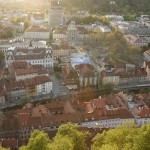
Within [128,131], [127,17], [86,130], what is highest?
[127,17]

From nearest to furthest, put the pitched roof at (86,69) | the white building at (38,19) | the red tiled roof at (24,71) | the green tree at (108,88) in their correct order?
the green tree at (108,88) < the pitched roof at (86,69) < the red tiled roof at (24,71) < the white building at (38,19)

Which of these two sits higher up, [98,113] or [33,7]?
[33,7]

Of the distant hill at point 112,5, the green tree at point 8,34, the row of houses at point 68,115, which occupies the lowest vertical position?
the row of houses at point 68,115

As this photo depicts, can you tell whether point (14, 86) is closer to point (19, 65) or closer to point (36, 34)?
point (19, 65)

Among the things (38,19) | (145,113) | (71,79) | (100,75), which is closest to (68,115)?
(145,113)

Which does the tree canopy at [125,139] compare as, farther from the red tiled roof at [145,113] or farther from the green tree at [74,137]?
Result: the red tiled roof at [145,113]

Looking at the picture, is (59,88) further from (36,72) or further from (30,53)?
(30,53)

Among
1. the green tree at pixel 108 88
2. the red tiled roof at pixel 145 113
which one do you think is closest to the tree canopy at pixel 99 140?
the red tiled roof at pixel 145 113

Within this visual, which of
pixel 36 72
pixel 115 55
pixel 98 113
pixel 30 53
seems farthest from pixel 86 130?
pixel 115 55

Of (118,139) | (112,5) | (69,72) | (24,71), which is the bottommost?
(118,139)

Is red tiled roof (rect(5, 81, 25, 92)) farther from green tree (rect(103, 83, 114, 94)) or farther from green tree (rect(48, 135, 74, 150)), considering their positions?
green tree (rect(48, 135, 74, 150))

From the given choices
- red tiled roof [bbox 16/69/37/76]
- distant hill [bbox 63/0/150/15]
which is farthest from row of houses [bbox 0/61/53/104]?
distant hill [bbox 63/0/150/15]
